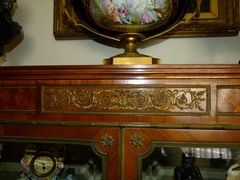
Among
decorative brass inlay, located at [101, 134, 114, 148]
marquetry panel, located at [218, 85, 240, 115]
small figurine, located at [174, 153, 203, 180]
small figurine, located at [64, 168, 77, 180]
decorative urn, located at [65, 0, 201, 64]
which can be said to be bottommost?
small figurine, located at [64, 168, 77, 180]

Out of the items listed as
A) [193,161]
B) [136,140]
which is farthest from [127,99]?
[193,161]

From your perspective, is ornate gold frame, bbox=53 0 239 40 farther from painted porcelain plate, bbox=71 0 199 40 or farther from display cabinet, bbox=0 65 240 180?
display cabinet, bbox=0 65 240 180

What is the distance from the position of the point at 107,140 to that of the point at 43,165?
0.24m

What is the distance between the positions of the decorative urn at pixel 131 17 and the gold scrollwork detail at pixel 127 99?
0.39ft

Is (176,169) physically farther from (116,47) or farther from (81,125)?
(116,47)

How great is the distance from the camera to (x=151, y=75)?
0.63 m

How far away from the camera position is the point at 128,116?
0.63m

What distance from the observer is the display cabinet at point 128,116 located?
0.61 m

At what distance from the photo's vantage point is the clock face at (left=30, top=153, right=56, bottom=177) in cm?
74

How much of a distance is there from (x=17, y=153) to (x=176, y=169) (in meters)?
0.44

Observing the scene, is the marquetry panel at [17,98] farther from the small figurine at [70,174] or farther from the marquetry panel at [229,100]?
the marquetry panel at [229,100]

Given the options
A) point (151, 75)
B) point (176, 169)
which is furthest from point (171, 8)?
point (176, 169)

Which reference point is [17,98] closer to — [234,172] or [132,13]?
[132,13]

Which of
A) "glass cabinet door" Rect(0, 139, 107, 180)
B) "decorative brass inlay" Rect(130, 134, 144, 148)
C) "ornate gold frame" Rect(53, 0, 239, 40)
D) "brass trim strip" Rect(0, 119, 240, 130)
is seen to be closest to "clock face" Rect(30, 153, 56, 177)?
"glass cabinet door" Rect(0, 139, 107, 180)
